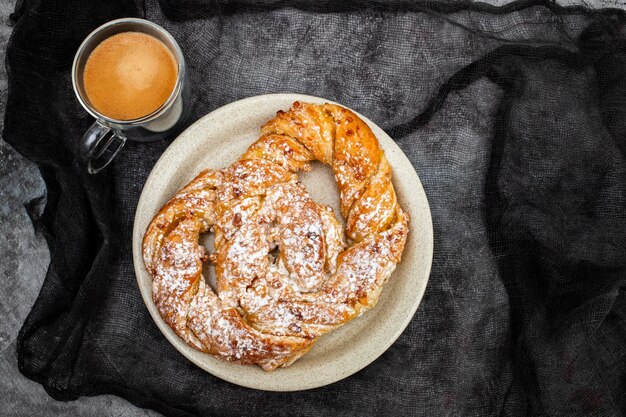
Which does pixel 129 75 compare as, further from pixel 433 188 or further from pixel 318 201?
pixel 433 188

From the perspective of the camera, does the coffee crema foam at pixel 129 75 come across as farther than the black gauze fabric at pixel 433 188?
No

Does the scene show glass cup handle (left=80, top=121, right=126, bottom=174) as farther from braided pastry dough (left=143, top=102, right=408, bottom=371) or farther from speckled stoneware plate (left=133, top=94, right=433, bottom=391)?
braided pastry dough (left=143, top=102, right=408, bottom=371)

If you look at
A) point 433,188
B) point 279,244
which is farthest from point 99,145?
point 433,188

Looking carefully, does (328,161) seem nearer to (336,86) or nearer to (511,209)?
(336,86)

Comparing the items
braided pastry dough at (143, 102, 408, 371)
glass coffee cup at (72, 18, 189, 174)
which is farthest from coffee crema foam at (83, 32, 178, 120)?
braided pastry dough at (143, 102, 408, 371)

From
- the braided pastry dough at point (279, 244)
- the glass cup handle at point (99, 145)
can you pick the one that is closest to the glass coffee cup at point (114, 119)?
the glass cup handle at point (99, 145)

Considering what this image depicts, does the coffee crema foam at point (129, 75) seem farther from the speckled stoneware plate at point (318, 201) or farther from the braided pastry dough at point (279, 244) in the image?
the braided pastry dough at point (279, 244)
